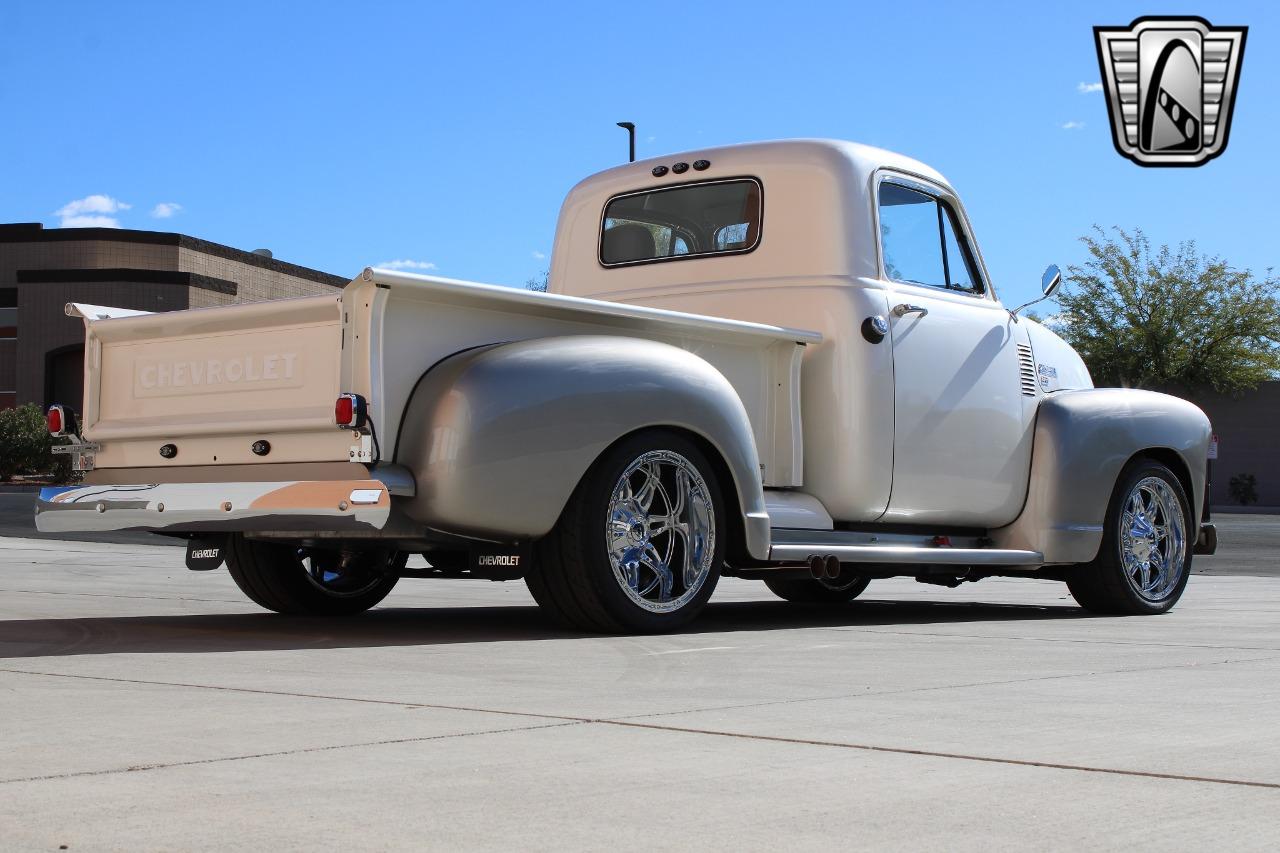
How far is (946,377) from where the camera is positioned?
27.6 feet

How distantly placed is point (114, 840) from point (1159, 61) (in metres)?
13.9

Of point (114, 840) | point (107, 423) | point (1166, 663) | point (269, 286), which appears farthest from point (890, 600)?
point (269, 286)

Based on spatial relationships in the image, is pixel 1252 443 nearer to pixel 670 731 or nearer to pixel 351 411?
pixel 351 411

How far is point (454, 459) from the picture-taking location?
6.11m

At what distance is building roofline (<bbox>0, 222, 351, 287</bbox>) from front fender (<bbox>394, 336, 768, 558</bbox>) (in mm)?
52647

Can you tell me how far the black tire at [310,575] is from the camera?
8000mm

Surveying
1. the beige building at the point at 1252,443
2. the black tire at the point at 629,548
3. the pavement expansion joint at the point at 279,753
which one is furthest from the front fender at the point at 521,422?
the beige building at the point at 1252,443

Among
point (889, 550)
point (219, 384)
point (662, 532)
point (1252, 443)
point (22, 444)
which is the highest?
point (1252, 443)

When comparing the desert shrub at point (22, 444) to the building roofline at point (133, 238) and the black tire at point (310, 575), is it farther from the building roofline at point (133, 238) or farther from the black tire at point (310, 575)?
the black tire at point (310, 575)

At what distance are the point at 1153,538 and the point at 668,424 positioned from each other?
3901mm

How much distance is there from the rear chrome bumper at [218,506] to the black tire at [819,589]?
13.7 feet

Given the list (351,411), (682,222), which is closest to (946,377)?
(682,222)

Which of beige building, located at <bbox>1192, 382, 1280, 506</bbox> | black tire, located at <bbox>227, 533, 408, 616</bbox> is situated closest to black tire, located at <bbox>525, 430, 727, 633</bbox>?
black tire, located at <bbox>227, 533, 408, 616</bbox>

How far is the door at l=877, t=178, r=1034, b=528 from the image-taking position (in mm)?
8195
